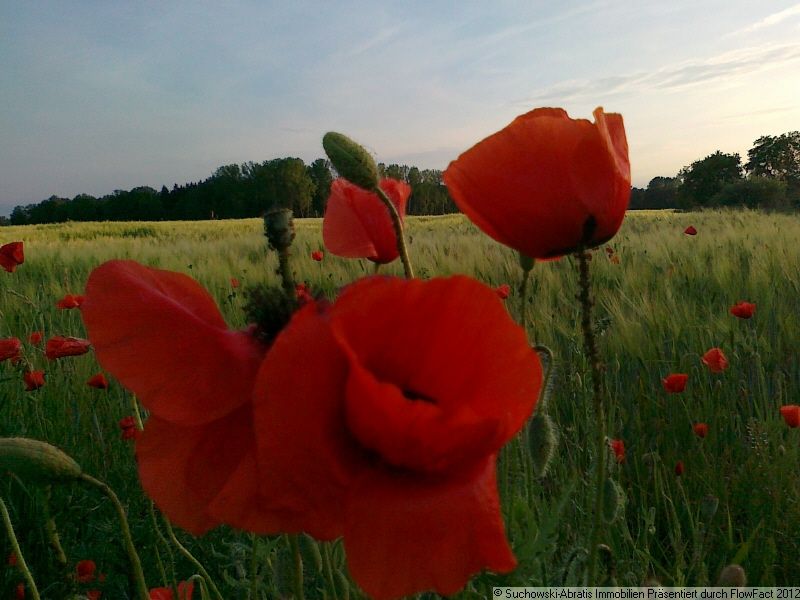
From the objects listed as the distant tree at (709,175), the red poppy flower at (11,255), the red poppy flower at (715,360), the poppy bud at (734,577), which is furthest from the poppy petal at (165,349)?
the distant tree at (709,175)

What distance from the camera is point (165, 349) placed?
375 millimetres

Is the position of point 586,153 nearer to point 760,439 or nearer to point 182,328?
point 182,328

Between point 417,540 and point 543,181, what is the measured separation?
321mm

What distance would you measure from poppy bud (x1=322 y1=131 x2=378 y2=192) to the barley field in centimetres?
23

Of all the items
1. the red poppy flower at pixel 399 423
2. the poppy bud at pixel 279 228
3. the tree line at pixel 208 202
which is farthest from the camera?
the tree line at pixel 208 202

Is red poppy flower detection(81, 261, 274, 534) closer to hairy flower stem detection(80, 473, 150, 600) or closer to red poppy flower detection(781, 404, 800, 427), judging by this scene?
hairy flower stem detection(80, 473, 150, 600)

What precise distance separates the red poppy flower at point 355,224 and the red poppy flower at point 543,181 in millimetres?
175

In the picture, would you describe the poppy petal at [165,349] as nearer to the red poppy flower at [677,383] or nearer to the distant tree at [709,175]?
the red poppy flower at [677,383]

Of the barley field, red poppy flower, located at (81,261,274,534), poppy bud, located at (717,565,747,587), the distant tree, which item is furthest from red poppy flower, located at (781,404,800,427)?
the distant tree

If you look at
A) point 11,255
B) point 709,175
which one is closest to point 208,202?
point 709,175

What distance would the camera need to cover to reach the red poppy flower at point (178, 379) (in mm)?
361

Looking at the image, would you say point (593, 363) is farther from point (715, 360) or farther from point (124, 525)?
point (715, 360)

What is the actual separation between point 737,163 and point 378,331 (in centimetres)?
4131

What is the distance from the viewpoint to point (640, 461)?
165 centimetres
